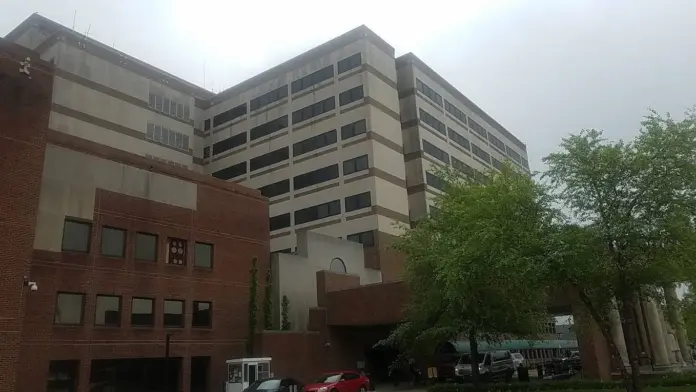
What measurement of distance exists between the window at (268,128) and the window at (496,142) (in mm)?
33485

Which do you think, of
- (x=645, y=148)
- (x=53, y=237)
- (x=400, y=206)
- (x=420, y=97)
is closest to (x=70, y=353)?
(x=53, y=237)

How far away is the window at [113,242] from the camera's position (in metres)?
31.4

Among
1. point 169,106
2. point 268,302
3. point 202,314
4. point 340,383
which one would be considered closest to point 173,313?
point 202,314

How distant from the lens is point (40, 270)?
92.1 feet

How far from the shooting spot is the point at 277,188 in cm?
5847

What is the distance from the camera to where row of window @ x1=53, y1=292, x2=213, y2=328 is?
1142 inches

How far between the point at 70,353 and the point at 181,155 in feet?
119

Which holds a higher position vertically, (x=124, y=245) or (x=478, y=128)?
(x=478, y=128)

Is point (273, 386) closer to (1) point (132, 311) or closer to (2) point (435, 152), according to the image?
(1) point (132, 311)

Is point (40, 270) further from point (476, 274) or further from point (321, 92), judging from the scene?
point (321, 92)

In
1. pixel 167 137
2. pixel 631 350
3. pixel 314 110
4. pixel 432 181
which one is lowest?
pixel 631 350

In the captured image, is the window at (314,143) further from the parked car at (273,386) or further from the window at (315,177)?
the parked car at (273,386)

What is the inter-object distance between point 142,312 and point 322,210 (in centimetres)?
2505

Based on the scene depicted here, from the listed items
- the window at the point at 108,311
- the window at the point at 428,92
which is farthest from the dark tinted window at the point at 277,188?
the window at the point at 108,311
